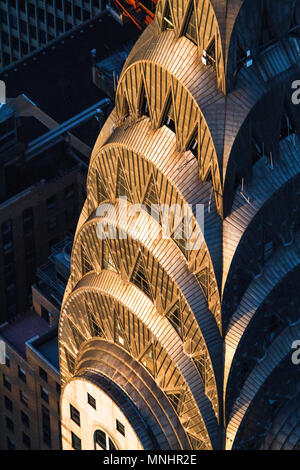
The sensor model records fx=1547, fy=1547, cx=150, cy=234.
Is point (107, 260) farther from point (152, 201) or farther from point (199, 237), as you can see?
point (199, 237)

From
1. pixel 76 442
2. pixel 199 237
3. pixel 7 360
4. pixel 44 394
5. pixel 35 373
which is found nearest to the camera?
pixel 199 237

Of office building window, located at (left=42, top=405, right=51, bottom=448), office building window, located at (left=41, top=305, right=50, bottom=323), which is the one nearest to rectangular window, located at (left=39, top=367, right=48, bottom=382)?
office building window, located at (left=42, top=405, right=51, bottom=448)

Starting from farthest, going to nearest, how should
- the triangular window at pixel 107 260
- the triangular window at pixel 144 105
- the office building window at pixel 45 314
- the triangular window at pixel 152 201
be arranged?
the office building window at pixel 45 314, the triangular window at pixel 107 260, the triangular window at pixel 152 201, the triangular window at pixel 144 105

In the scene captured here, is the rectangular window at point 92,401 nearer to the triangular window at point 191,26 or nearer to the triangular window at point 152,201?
the triangular window at point 152,201

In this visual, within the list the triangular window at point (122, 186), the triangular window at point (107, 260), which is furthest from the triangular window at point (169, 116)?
the triangular window at point (107, 260)

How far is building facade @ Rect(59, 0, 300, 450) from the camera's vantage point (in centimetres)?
11944

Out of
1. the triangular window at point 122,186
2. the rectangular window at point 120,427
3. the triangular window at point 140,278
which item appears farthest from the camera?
the rectangular window at point 120,427

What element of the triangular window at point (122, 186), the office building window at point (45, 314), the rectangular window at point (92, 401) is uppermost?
the office building window at point (45, 314)

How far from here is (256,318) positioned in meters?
129

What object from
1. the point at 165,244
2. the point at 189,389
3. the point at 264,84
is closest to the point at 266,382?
the point at 189,389

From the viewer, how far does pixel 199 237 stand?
125 m

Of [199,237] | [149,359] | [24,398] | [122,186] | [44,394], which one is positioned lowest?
[149,359]

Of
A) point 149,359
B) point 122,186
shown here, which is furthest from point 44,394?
point 122,186

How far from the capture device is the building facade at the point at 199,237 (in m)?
119
